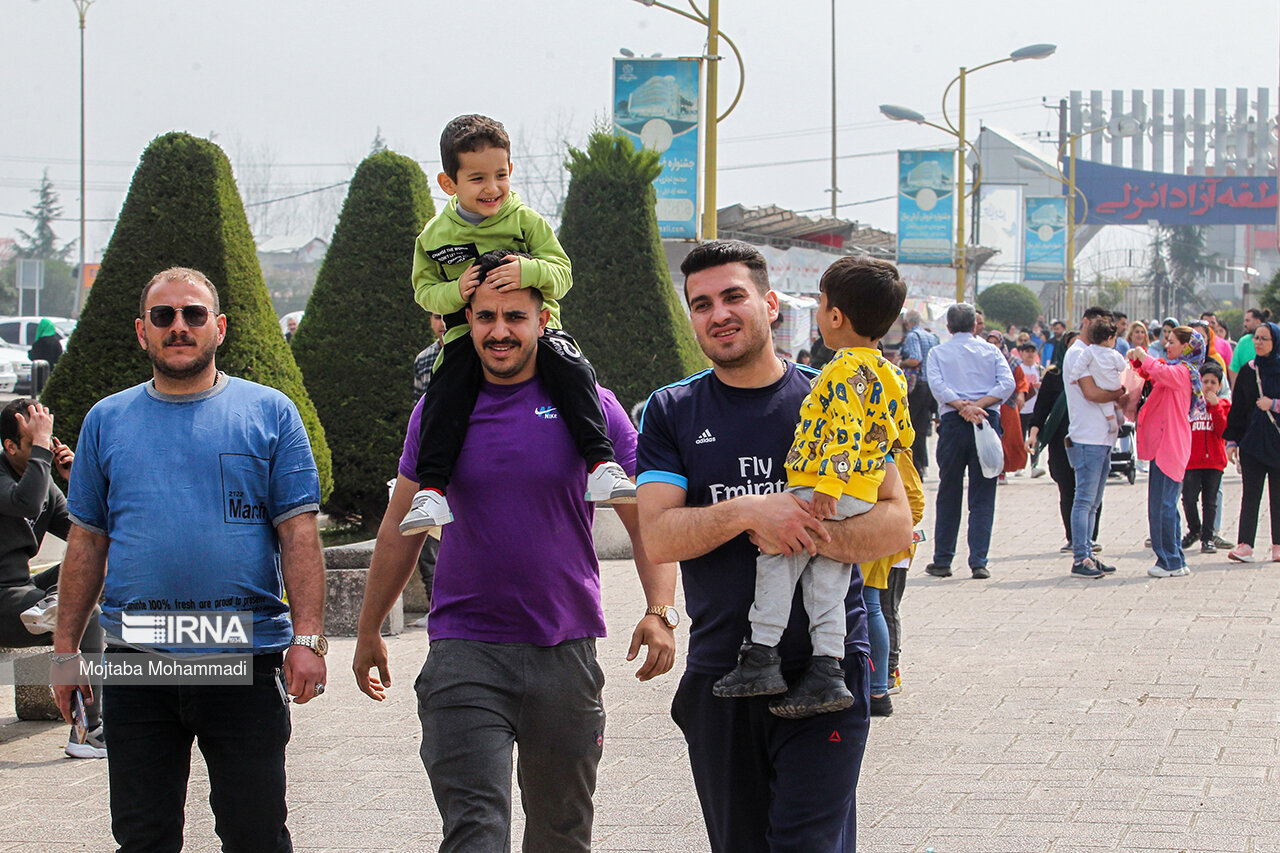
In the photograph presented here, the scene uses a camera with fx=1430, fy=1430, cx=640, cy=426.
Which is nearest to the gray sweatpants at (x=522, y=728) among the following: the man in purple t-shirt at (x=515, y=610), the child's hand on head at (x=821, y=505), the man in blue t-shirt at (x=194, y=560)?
the man in purple t-shirt at (x=515, y=610)

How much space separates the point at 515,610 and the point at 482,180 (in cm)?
126

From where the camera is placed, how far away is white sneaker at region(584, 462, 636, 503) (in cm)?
374

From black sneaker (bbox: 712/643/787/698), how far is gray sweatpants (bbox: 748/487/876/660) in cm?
3

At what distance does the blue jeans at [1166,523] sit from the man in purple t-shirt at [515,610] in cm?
782

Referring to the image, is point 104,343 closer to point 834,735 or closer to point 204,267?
point 204,267

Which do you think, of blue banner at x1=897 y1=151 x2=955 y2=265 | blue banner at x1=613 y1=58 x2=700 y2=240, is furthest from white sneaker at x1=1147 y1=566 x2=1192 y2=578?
blue banner at x1=897 y1=151 x2=955 y2=265

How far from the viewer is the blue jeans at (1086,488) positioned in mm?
10664

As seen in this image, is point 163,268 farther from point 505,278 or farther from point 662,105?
point 662,105

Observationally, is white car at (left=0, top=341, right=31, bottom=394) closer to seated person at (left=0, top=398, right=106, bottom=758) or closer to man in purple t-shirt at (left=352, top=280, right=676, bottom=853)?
seated person at (left=0, top=398, right=106, bottom=758)

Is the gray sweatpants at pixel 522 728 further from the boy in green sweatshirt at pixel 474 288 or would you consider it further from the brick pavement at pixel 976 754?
the brick pavement at pixel 976 754

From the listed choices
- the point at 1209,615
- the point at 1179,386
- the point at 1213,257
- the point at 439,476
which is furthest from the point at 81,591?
the point at 1213,257

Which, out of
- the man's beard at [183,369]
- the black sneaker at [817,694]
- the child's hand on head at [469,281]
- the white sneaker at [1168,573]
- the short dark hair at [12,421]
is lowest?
the white sneaker at [1168,573]

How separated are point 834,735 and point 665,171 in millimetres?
12259

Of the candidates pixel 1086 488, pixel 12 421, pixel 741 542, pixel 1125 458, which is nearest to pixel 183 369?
pixel 741 542
